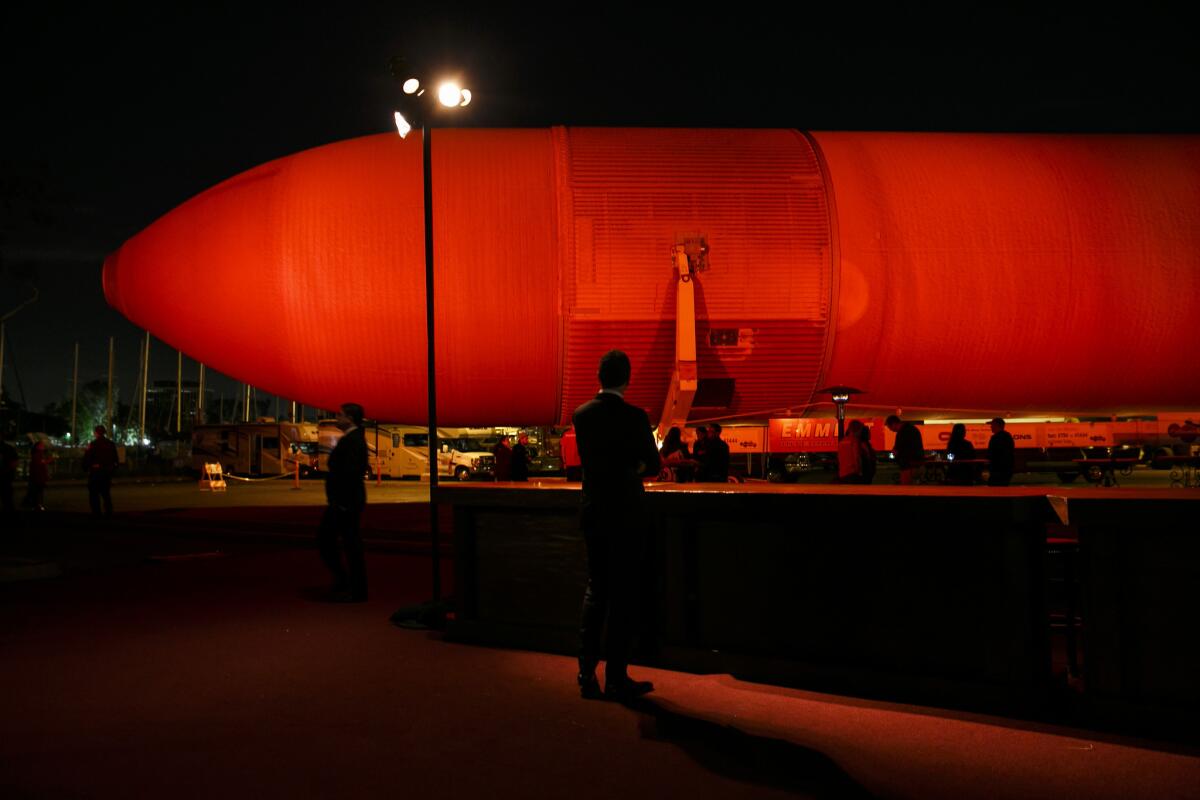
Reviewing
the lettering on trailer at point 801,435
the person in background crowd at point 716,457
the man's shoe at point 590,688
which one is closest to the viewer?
the man's shoe at point 590,688

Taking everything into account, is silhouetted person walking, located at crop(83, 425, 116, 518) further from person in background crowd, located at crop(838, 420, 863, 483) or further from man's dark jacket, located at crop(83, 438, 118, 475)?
person in background crowd, located at crop(838, 420, 863, 483)

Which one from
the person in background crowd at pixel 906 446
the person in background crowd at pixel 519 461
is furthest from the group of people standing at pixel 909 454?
the person in background crowd at pixel 519 461

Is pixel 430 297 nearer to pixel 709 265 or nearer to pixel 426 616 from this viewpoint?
pixel 426 616

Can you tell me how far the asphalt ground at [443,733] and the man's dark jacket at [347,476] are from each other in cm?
125

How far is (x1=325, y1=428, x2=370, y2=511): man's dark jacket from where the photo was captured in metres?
7.41

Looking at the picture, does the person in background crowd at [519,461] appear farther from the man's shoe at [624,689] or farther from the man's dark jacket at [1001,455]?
the man's shoe at [624,689]

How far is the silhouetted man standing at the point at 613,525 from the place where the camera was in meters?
4.52

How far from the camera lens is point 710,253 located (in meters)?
10.6

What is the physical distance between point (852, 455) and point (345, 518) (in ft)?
22.2

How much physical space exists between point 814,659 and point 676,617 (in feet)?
2.67

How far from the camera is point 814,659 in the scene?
4703 millimetres

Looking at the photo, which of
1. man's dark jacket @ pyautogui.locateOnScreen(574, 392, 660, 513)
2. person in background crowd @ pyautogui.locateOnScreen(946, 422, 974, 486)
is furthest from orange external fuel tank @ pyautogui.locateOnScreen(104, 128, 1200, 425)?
man's dark jacket @ pyautogui.locateOnScreen(574, 392, 660, 513)

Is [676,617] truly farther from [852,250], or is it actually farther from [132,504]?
[132,504]

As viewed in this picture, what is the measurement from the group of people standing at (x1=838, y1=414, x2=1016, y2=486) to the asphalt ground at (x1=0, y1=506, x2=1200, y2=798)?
Answer: 652cm
